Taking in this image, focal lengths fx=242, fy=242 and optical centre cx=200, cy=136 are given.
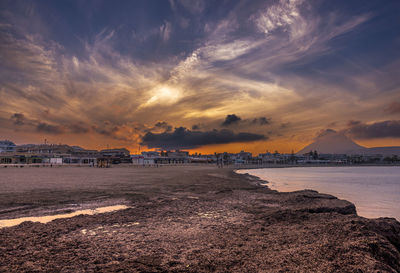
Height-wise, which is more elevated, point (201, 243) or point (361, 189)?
point (201, 243)

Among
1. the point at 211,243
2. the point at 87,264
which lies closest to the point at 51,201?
the point at 87,264

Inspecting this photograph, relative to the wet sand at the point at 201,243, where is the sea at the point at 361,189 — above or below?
below

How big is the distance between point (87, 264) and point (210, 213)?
5.96m

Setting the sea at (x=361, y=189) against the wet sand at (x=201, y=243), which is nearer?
the wet sand at (x=201, y=243)

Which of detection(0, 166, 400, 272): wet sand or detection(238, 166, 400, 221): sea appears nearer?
detection(0, 166, 400, 272): wet sand

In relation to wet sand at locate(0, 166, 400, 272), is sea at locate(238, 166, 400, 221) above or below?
below

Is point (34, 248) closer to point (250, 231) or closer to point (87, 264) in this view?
point (87, 264)

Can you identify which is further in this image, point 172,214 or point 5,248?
point 172,214

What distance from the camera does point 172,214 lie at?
993 centimetres

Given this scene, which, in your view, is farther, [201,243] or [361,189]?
[361,189]

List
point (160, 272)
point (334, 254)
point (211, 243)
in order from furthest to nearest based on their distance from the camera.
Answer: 1. point (211, 243)
2. point (334, 254)
3. point (160, 272)

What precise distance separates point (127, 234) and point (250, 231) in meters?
3.70

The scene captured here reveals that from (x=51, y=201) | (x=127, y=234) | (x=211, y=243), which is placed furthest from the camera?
(x=51, y=201)

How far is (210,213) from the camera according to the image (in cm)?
1026
